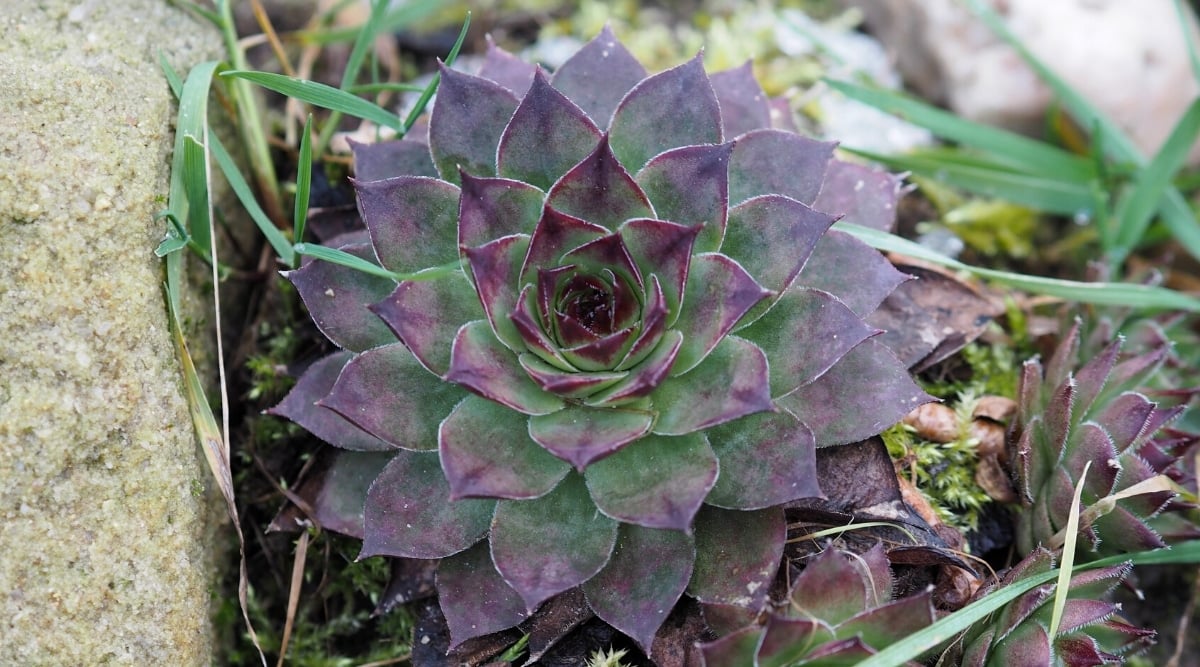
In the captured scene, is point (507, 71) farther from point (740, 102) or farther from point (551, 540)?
point (551, 540)

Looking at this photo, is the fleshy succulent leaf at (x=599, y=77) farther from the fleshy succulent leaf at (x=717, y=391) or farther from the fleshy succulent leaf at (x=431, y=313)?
the fleshy succulent leaf at (x=717, y=391)

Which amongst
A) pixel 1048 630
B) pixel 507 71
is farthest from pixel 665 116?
pixel 1048 630

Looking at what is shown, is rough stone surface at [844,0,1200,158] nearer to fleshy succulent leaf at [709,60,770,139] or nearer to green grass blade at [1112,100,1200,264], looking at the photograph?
green grass blade at [1112,100,1200,264]

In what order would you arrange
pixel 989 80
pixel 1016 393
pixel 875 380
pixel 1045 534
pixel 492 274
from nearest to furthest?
pixel 492 274, pixel 875 380, pixel 1045 534, pixel 1016 393, pixel 989 80

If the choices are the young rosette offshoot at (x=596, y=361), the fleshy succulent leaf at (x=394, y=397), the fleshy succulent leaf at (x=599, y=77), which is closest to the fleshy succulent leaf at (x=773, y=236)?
the young rosette offshoot at (x=596, y=361)

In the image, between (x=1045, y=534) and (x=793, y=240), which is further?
(x=1045, y=534)

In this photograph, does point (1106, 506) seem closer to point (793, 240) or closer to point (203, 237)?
point (793, 240)

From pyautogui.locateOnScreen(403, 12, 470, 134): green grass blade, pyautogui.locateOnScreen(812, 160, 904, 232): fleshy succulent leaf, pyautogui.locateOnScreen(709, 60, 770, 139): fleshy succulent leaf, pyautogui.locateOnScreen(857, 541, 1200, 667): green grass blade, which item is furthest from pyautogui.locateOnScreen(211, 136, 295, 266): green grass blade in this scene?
pyautogui.locateOnScreen(857, 541, 1200, 667): green grass blade

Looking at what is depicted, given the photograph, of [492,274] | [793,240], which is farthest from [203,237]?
Result: [793,240]
